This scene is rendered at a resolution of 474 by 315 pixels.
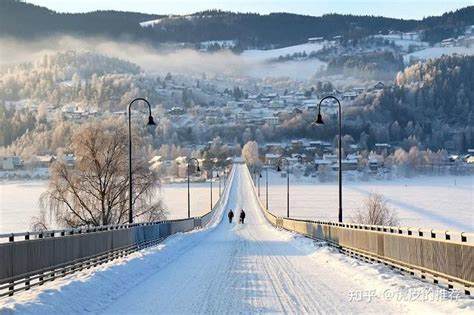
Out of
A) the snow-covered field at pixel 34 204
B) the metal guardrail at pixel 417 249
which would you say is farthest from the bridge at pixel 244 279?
the snow-covered field at pixel 34 204

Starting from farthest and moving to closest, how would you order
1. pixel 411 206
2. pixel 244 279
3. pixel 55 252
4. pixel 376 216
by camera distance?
pixel 411 206 → pixel 376 216 → pixel 244 279 → pixel 55 252

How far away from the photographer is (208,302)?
17594mm

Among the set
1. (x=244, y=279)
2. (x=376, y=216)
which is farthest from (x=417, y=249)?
(x=376, y=216)

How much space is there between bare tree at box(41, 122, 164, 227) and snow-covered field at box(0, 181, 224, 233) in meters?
6.40

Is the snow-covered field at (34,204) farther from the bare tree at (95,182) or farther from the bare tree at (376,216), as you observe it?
the bare tree at (376,216)

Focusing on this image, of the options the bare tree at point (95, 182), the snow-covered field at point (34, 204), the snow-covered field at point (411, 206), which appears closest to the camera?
the bare tree at point (95, 182)

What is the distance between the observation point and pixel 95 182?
197 ft

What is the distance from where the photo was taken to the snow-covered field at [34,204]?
73.2 metres

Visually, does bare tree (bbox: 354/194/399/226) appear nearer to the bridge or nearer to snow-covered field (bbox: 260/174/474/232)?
snow-covered field (bbox: 260/174/474/232)

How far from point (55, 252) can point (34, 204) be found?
83.0 meters

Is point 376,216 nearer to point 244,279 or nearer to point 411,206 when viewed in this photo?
point 411,206

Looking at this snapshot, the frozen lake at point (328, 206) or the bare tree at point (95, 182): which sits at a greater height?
the bare tree at point (95, 182)

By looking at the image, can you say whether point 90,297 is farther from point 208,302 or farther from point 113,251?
point 113,251

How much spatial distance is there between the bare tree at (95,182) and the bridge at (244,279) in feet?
81.2
